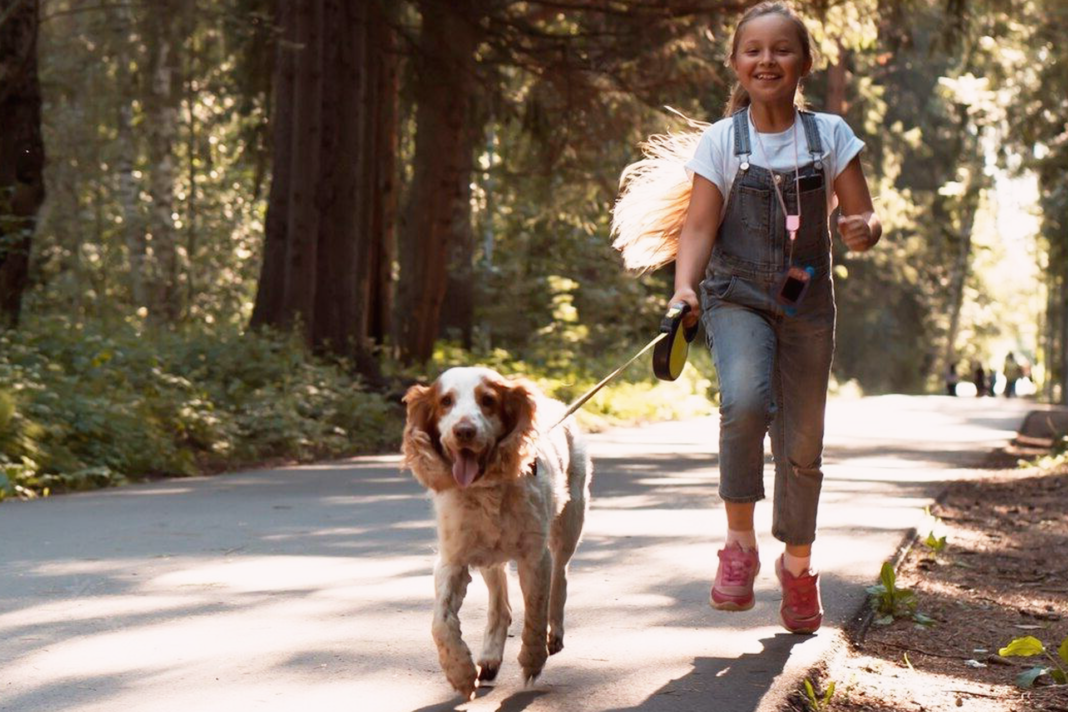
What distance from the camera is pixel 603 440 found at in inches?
765

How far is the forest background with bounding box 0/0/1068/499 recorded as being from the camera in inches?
612

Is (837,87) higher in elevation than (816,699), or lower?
higher

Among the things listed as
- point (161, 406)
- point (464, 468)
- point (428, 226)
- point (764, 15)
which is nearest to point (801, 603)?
point (464, 468)

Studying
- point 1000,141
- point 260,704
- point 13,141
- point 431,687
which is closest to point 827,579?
point 431,687

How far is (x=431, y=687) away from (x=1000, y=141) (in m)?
26.4

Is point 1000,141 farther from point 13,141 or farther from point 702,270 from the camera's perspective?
point 702,270

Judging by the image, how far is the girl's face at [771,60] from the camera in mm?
5895

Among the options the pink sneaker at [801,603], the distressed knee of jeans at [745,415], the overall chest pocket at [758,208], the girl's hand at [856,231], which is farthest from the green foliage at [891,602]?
the overall chest pocket at [758,208]

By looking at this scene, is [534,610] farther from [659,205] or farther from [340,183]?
[340,183]

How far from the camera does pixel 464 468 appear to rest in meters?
5.13

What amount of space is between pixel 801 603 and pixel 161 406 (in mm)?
9483

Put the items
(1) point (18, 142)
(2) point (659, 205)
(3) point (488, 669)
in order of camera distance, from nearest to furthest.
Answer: (3) point (488, 669)
(2) point (659, 205)
(1) point (18, 142)

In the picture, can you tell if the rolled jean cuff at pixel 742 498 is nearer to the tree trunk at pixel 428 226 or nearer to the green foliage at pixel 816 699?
the green foliage at pixel 816 699

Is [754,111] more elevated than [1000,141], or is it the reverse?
[1000,141]
